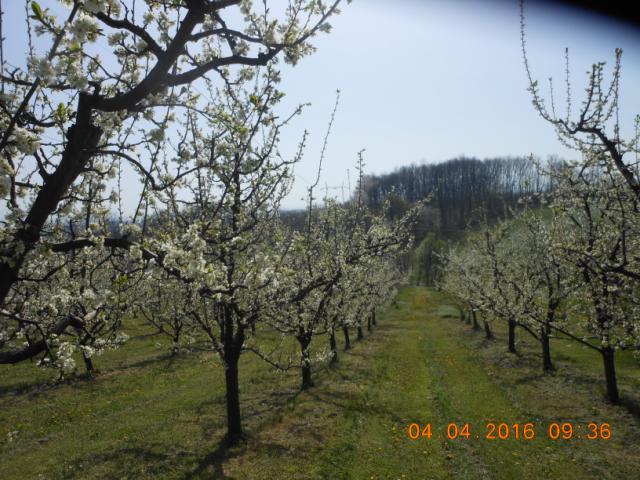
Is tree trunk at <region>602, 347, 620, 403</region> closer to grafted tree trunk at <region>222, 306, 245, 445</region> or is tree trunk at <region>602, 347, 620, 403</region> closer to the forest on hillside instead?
the forest on hillside

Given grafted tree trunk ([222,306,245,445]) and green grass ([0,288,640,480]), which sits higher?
grafted tree trunk ([222,306,245,445])

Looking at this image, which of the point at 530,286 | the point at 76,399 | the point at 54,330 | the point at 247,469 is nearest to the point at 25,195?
the point at 54,330

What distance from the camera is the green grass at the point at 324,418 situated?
11773 mm

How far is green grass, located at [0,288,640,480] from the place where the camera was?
11.8 metres

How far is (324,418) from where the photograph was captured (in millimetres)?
15547

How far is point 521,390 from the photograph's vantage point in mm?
18438
